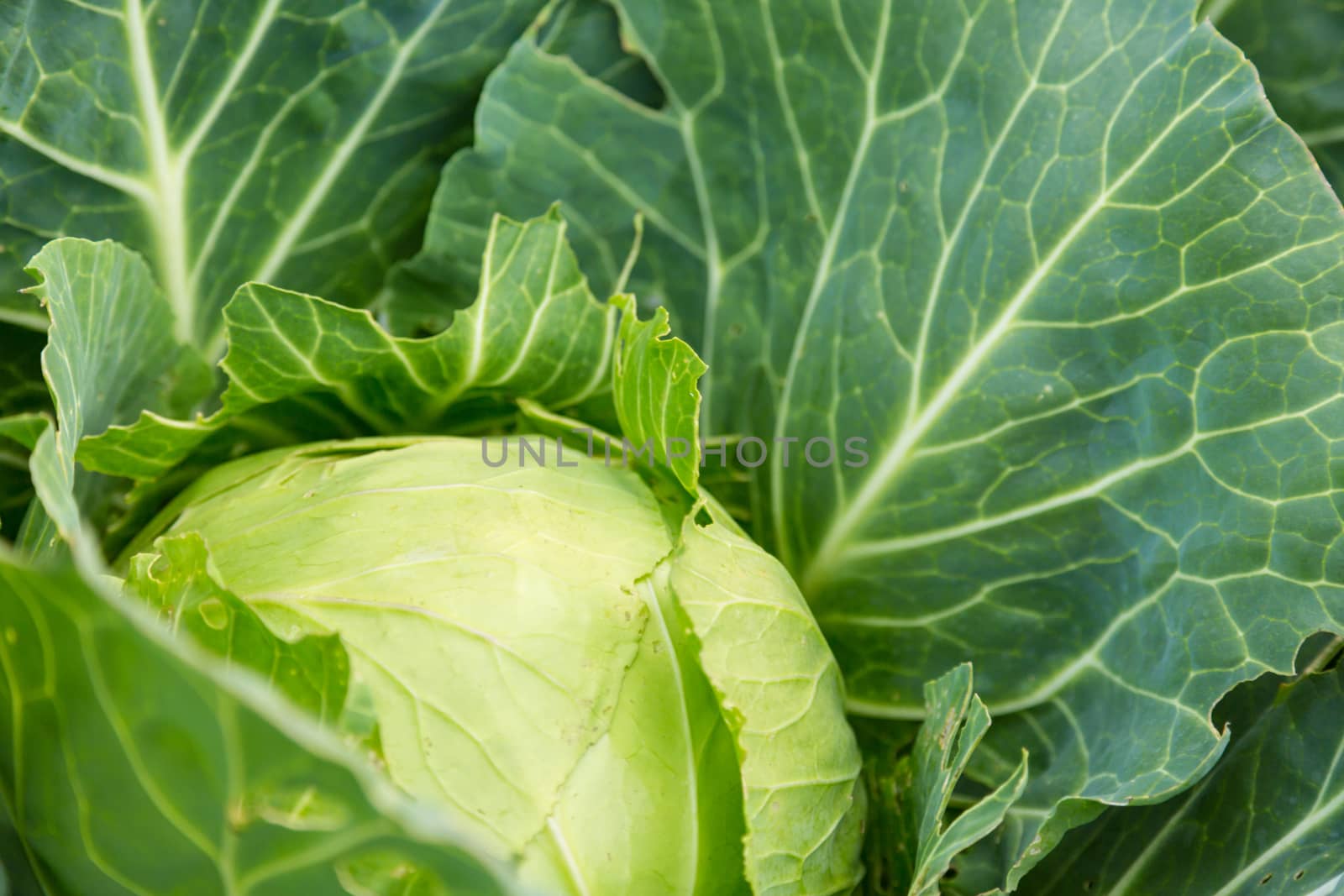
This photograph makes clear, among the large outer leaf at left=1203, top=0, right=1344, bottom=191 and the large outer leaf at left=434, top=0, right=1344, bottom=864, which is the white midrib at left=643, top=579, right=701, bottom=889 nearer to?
the large outer leaf at left=434, top=0, right=1344, bottom=864

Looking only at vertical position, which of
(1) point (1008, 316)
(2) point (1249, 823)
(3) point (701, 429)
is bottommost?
(2) point (1249, 823)

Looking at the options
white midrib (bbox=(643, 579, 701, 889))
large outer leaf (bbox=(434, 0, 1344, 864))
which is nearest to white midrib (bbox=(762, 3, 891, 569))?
large outer leaf (bbox=(434, 0, 1344, 864))

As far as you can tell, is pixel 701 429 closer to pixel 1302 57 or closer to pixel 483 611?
pixel 483 611

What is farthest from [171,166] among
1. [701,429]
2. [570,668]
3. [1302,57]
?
[1302,57]

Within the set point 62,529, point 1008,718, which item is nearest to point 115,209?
point 62,529

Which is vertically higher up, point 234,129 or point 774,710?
point 234,129
